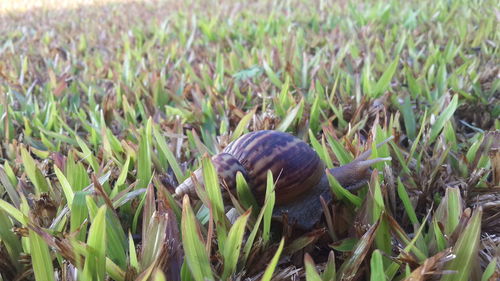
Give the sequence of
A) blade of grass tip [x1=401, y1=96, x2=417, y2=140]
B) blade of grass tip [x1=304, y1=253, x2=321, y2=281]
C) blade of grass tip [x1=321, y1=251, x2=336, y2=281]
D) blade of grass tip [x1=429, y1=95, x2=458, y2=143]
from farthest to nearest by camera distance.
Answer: blade of grass tip [x1=401, y1=96, x2=417, y2=140], blade of grass tip [x1=429, y1=95, x2=458, y2=143], blade of grass tip [x1=321, y1=251, x2=336, y2=281], blade of grass tip [x1=304, y1=253, x2=321, y2=281]

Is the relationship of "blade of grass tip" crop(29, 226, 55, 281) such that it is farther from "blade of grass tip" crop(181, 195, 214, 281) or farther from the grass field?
"blade of grass tip" crop(181, 195, 214, 281)

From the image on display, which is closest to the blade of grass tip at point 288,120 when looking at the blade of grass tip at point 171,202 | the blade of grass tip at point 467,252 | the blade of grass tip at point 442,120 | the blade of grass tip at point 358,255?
the blade of grass tip at point 442,120

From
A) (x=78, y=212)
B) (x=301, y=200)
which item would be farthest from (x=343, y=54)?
(x=78, y=212)

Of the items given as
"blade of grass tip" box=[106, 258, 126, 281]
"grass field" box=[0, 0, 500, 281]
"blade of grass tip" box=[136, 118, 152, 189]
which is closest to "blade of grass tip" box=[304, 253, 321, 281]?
"grass field" box=[0, 0, 500, 281]

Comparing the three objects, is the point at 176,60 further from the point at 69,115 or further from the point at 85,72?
the point at 69,115

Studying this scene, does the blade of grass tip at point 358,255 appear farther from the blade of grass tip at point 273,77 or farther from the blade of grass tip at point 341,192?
the blade of grass tip at point 273,77

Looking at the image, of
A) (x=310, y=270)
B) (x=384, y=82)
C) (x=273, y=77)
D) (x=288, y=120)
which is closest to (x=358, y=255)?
(x=310, y=270)
